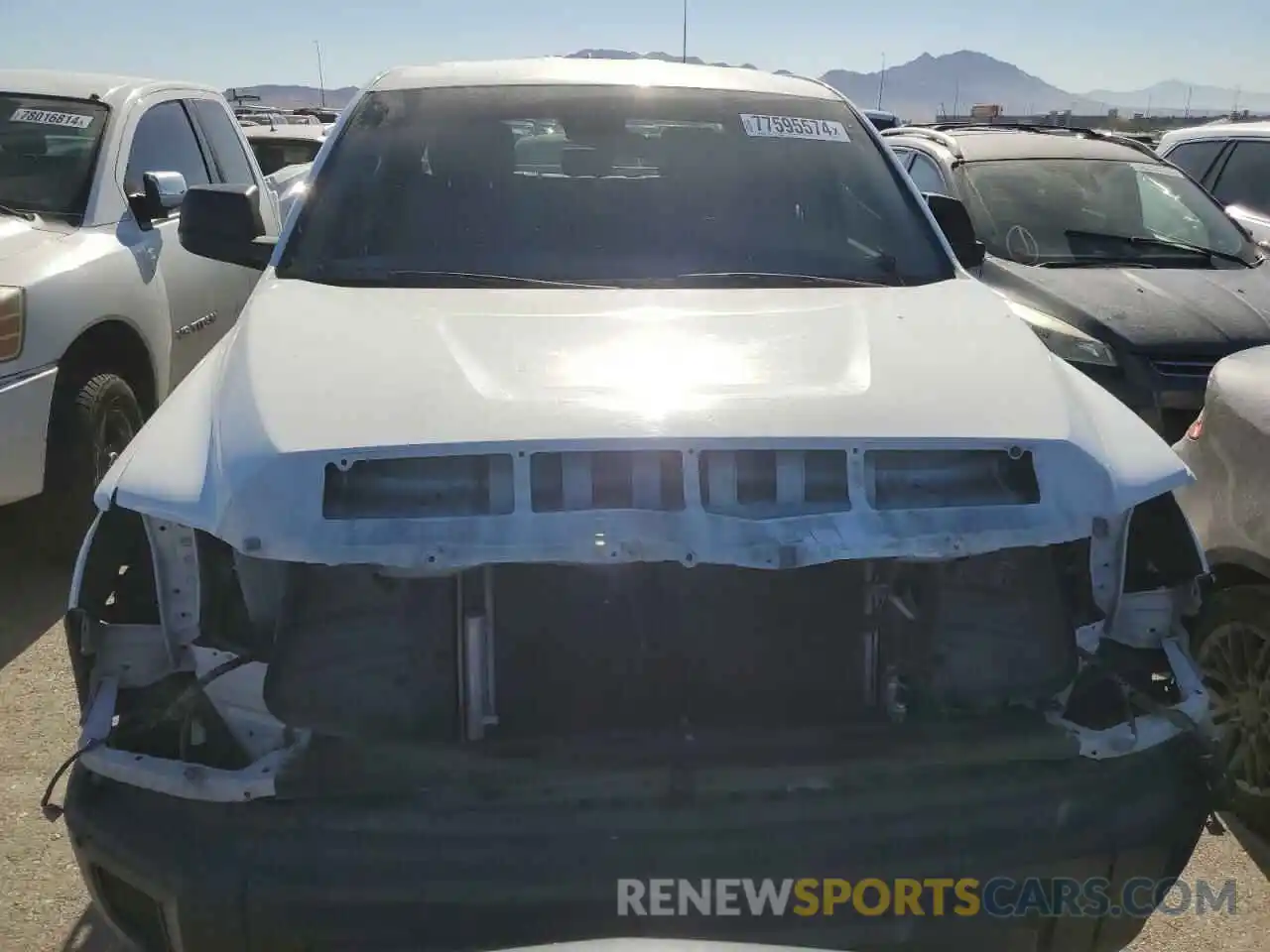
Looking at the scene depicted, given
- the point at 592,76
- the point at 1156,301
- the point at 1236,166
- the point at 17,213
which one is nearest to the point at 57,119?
the point at 17,213

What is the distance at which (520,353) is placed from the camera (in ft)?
7.67

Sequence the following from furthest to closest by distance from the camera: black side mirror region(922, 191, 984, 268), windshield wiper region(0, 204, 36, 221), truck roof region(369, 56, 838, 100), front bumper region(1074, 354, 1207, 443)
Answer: front bumper region(1074, 354, 1207, 443) < windshield wiper region(0, 204, 36, 221) < black side mirror region(922, 191, 984, 268) < truck roof region(369, 56, 838, 100)

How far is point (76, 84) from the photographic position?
520 centimetres

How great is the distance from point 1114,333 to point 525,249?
324 cm

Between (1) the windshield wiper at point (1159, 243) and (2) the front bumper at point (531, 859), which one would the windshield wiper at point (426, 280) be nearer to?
(2) the front bumper at point (531, 859)

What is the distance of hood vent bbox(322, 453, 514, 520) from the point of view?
6.29ft

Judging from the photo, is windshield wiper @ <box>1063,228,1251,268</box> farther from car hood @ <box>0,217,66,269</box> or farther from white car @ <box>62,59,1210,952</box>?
car hood @ <box>0,217,66,269</box>

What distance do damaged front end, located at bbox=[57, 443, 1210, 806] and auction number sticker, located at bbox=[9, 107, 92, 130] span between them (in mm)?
3589

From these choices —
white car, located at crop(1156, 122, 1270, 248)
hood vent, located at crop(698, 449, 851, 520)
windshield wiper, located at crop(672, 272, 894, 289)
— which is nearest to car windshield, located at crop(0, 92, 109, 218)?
windshield wiper, located at crop(672, 272, 894, 289)

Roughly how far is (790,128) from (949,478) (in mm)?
1749

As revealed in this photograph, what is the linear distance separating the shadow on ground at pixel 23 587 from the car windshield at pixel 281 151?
604 cm

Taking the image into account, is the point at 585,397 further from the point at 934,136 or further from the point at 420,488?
the point at 934,136

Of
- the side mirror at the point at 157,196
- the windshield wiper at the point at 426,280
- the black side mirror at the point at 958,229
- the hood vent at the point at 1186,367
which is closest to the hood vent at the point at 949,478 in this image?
the windshield wiper at the point at 426,280

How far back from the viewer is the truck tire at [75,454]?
4.22 m
